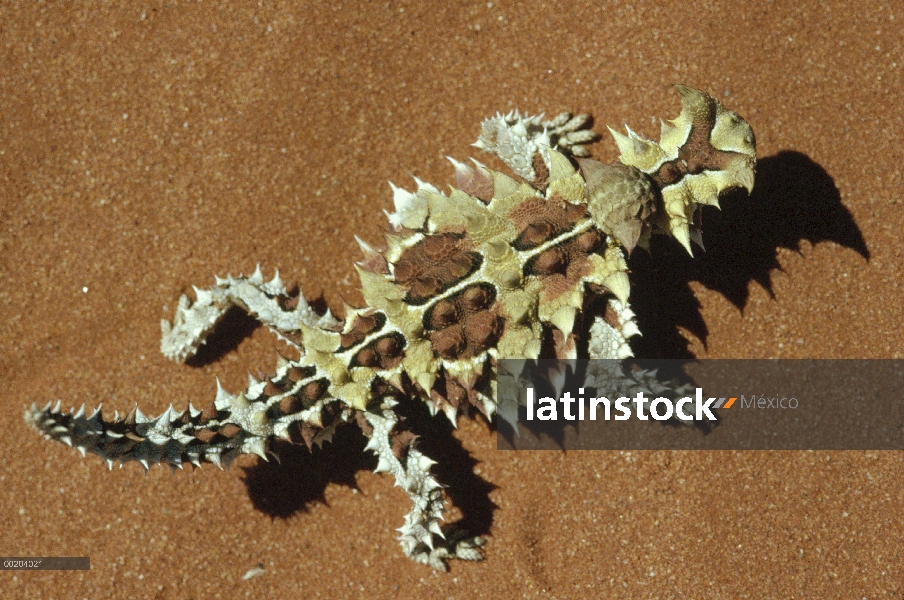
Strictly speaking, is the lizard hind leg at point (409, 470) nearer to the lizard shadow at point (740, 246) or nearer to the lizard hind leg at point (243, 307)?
the lizard hind leg at point (243, 307)

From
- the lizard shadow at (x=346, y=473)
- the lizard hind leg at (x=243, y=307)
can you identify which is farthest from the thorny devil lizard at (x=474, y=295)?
the lizard shadow at (x=346, y=473)

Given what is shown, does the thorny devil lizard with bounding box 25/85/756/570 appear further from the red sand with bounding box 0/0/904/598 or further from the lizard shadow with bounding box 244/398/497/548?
the red sand with bounding box 0/0/904/598

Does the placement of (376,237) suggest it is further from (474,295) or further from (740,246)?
(740,246)

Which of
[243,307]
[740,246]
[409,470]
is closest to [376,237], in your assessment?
[243,307]

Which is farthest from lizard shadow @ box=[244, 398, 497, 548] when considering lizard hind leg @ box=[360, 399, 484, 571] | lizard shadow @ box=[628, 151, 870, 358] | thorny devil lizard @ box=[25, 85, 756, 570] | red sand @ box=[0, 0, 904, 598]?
lizard shadow @ box=[628, 151, 870, 358]

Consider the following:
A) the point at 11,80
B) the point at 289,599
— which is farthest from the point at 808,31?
the point at 11,80

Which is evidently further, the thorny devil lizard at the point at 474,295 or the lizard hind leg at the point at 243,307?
the lizard hind leg at the point at 243,307
